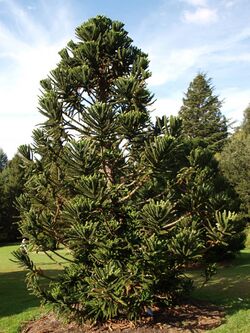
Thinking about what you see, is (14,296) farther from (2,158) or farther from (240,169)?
(2,158)

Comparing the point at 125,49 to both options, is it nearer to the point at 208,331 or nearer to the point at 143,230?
the point at 143,230

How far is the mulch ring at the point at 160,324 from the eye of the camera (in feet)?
23.5

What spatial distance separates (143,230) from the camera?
7.33m

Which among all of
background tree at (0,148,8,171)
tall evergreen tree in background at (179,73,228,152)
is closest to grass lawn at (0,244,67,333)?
tall evergreen tree in background at (179,73,228,152)

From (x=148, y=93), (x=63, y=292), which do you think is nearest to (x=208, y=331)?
(x=63, y=292)

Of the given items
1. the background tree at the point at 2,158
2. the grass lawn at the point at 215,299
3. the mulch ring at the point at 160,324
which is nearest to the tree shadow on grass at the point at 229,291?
the grass lawn at the point at 215,299

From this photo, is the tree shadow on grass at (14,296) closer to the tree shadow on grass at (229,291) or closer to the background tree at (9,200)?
the tree shadow on grass at (229,291)

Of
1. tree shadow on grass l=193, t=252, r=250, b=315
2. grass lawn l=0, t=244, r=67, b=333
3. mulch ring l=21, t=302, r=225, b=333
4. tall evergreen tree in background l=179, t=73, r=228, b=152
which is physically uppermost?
tall evergreen tree in background l=179, t=73, r=228, b=152

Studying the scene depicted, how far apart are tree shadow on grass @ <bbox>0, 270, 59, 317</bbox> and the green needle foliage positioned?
9.85 ft

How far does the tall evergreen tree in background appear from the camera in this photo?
43719mm

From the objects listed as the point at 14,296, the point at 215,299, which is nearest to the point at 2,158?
the point at 14,296

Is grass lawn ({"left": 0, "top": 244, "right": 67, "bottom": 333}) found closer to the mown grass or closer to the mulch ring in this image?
the mulch ring

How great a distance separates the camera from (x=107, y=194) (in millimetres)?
6500

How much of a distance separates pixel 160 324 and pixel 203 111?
133ft
